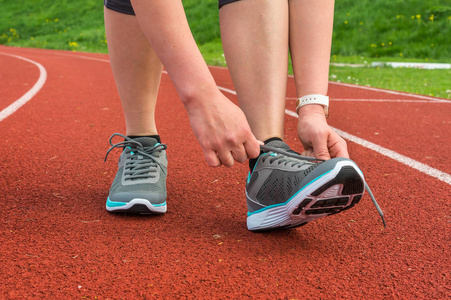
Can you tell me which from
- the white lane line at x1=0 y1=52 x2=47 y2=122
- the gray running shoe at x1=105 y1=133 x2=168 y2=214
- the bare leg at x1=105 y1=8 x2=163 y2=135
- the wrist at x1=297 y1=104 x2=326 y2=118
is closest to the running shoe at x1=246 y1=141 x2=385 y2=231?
the wrist at x1=297 y1=104 x2=326 y2=118

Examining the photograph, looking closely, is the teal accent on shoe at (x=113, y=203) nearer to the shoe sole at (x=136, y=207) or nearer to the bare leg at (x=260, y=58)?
the shoe sole at (x=136, y=207)

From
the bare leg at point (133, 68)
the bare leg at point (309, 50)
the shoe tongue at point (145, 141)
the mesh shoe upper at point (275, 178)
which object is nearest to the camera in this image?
the mesh shoe upper at point (275, 178)

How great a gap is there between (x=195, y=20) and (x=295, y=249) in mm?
17142

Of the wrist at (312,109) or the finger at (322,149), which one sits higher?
the wrist at (312,109)

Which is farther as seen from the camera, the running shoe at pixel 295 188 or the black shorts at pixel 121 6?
the black shorts at pixel 121 6

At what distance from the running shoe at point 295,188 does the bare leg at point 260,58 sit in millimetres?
99

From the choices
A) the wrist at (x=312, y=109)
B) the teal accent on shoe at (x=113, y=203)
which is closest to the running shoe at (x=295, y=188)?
the wrist at (x=312, y=109)

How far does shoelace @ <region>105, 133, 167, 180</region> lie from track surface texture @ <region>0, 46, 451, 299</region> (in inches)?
6.4

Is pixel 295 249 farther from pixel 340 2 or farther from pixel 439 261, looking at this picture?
pixel 340 2

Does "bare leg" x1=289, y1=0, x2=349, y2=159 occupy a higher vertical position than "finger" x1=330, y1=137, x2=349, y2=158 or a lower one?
higher

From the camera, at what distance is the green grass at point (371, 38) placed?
8328 millimetres

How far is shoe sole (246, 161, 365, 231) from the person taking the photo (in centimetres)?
127

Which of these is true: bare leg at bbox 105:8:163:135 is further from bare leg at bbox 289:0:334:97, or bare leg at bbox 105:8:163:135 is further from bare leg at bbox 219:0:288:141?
bare leg at bbox 289:0:334:97

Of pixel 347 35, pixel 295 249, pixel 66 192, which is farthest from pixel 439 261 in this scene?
pixel 347 35
